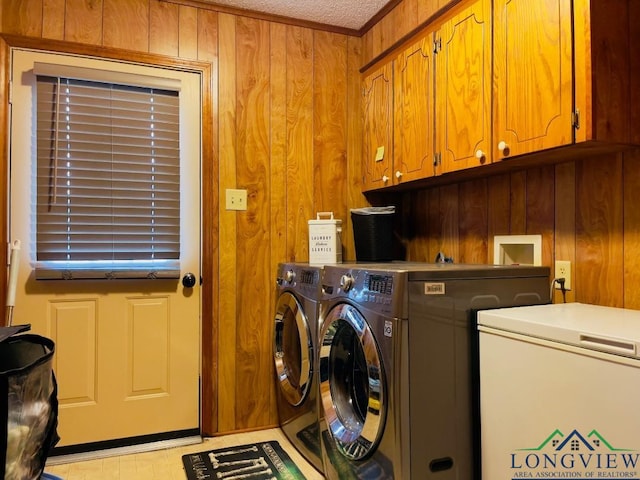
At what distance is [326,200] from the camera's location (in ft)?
9.09

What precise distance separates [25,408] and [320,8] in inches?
93.1

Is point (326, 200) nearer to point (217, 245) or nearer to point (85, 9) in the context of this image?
point (217, 245)

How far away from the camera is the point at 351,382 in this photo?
191cm

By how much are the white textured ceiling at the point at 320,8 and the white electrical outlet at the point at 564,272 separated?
167 centimetres

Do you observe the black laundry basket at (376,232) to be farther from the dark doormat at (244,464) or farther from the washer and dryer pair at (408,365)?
the dark doormat at (244,464)

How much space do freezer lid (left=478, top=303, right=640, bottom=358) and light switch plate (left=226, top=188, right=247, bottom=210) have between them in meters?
1.49

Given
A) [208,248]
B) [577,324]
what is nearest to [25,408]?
[208,248]

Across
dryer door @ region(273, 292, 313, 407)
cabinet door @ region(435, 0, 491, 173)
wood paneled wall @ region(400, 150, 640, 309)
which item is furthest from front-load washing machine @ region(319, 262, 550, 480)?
cabinet door @ region(435, 0, 491, 173)

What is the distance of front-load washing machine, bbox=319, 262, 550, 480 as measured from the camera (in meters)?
1.47

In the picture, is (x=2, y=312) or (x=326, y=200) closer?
(x=2, y=312)

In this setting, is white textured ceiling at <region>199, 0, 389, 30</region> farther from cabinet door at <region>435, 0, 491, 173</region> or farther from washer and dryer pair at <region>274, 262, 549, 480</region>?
washer and dryer pair at <region>274, 262, 549, 480</region>

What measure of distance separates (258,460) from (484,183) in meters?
1.76

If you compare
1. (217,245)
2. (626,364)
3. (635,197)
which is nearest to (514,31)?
(635,197)

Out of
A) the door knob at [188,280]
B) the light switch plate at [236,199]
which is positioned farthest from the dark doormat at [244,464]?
the light switch plate at [236,199]
